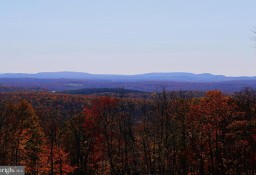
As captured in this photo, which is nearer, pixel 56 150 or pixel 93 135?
pixel 56 150

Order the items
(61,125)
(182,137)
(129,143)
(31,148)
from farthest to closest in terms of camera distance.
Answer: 1. (61,125)
2. (129,143)
3. (31,148)
4. (182,137)

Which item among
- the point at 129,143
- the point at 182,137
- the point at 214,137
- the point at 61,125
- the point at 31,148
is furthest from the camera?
the point at 61,125

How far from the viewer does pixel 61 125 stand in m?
76.0

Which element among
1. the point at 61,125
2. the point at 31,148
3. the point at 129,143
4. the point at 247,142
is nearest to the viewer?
the point at 247,142

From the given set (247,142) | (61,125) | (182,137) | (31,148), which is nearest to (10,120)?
(31,148)

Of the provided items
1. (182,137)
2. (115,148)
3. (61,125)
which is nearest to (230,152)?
(182,137)

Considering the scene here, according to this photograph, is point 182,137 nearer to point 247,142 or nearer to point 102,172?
point 247,142

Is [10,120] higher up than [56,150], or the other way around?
[10,120]

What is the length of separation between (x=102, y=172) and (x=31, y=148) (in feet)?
45.7

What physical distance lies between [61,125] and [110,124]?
15161 mm

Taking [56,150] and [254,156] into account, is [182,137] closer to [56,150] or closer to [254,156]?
[254,156]

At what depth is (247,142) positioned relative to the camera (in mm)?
46844

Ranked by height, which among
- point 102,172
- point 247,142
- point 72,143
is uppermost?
point 247,142

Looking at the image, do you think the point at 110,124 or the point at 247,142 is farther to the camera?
the point at 110,124
